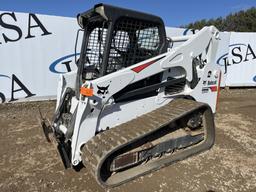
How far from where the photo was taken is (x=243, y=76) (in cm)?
1027

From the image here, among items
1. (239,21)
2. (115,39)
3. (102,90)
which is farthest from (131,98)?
(239,21)

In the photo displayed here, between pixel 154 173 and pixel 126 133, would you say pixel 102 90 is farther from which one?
pixel 154 173

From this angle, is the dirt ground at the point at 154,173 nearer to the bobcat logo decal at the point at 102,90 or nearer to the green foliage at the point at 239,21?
the bobcat logo decal at the point at 102,90

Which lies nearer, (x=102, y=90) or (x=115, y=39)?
(x=102, y=90)

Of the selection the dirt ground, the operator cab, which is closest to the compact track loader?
the operator cab

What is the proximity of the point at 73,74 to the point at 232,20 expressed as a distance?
122 ft

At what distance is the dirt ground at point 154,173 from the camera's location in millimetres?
3195

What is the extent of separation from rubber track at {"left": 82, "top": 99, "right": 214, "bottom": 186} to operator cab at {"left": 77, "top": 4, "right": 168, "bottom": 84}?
2.60 feet

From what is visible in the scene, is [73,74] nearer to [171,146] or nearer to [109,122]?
[109,122]

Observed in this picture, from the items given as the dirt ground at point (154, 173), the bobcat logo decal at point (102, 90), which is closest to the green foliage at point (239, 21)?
the dirt ground at point (154, 173)

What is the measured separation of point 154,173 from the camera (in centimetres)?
346

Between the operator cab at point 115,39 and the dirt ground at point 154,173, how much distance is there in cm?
139

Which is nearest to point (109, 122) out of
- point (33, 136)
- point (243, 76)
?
point (33, 136)

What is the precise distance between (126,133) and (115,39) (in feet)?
4.20
